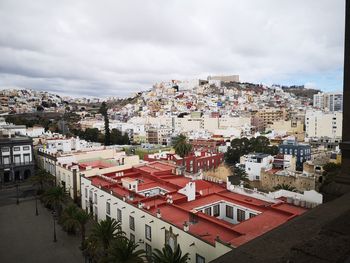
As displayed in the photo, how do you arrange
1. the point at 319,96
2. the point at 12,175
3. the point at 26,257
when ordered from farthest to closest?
the point at 319,96, the point at 12,175, the point at 26,257

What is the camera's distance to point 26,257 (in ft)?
65.6

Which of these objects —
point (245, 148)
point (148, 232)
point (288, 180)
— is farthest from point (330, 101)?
point (148, 232)

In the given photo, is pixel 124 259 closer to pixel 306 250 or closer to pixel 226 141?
pixel 306 250

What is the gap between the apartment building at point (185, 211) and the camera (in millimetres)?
14555

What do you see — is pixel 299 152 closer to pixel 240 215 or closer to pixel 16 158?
pixel 240 215

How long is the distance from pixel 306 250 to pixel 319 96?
170m

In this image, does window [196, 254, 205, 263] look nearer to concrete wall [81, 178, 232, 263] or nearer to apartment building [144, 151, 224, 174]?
concrete wall [81, 178, 232, 263]

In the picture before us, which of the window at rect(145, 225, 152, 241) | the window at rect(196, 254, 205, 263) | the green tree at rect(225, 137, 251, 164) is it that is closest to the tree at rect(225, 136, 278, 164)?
the green tree at rect(225, 137, 251, 164)

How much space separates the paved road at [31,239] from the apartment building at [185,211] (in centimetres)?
364

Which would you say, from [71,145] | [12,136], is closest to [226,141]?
[71,145]

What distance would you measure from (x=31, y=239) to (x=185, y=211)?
13718 mm

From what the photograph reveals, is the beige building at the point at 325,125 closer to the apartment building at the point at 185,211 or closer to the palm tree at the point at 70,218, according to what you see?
the apartment building at the point at 185,211

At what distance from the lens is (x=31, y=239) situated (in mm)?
23047

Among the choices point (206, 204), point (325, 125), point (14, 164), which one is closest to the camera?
point (206, 204)
